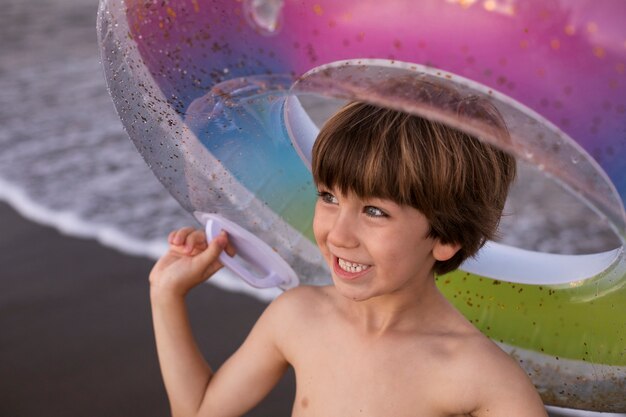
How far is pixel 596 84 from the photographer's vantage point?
3.90ft

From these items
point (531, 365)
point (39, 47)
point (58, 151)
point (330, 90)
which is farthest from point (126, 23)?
point (39, 47)

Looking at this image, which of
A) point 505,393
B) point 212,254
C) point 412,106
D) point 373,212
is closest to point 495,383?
point 505,393

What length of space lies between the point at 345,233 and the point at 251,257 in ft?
1.84

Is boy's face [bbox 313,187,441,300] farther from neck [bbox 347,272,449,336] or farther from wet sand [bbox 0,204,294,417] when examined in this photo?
wet sand [bbox 0,204,294,417]

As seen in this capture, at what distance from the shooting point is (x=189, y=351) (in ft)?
6.24

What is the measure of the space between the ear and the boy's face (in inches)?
0.8

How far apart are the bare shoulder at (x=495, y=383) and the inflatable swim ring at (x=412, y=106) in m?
0.29

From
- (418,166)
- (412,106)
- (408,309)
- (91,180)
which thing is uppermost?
(412,106)

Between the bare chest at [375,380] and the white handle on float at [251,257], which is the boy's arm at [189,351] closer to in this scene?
the white handle on float at [251,257]

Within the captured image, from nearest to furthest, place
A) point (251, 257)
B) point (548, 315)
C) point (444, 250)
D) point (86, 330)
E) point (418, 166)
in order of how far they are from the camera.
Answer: point (418, 166) → point (444, 250) → point (548, 315) → point (251, 257) → point (86, 330)

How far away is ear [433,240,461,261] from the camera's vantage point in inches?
62.3

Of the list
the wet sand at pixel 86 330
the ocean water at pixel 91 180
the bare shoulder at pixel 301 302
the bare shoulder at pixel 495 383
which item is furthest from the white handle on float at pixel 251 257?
the ocean water at pixel 91 180

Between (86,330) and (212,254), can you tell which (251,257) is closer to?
(212,254)

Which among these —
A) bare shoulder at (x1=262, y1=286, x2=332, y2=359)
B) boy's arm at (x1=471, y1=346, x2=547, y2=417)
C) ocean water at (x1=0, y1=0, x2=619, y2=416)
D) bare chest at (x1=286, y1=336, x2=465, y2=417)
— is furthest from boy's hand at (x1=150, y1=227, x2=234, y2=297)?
ocean water at (x1=0, y1=0, x2=619, y2=416)
